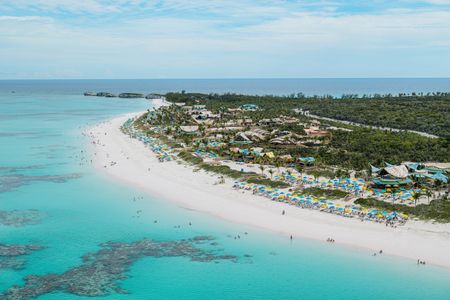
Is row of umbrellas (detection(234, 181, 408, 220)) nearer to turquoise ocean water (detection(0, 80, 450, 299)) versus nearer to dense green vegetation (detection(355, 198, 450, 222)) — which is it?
dense green vegetation (detection(355, 198, 450, 222))

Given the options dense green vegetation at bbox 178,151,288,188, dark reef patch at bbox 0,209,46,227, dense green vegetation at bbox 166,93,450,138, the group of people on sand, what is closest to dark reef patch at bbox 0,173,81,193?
dark reef patch at bbox 0,209,46,227

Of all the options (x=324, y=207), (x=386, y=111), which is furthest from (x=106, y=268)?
(x=386, y=111)

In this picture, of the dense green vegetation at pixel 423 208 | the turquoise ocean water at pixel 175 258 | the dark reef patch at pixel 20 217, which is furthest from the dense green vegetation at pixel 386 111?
the dark reef patch at pixel 20 217

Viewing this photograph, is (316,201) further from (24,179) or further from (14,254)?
(24,179)

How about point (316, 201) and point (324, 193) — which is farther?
point (324, 193)

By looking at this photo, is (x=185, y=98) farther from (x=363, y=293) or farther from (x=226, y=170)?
(x=363, y=293)

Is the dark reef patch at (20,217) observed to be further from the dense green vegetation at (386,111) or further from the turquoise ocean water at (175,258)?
A: the dense green vegetation at (386,111)
